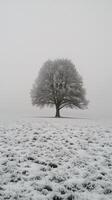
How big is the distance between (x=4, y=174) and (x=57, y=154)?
2.95 m

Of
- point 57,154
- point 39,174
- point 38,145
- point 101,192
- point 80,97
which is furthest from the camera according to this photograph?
point 80,97

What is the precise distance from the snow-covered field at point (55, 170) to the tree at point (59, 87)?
2113 cm

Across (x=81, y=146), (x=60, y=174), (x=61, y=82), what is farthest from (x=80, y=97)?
(x=60, y=174)

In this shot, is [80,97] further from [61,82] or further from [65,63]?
[65,63]

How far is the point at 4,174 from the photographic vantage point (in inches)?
223

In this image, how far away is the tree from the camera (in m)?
30.7

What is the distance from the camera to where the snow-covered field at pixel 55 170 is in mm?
4664

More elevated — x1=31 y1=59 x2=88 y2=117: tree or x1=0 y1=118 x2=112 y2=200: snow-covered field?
x1=31 y1=59 x2=88 y2=117: tree

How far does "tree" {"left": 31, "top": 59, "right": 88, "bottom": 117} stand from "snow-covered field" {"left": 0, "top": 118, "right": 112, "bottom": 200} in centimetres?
2113

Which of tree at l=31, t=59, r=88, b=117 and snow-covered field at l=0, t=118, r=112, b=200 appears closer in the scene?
snow-covered field at l=0, t=118, r=112, b=200

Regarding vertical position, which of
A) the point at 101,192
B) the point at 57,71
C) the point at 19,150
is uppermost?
the point at 57,71

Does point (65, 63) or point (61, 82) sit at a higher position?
point (65, 63)

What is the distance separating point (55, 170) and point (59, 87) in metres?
25.8

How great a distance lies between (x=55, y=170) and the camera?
6145 mm
